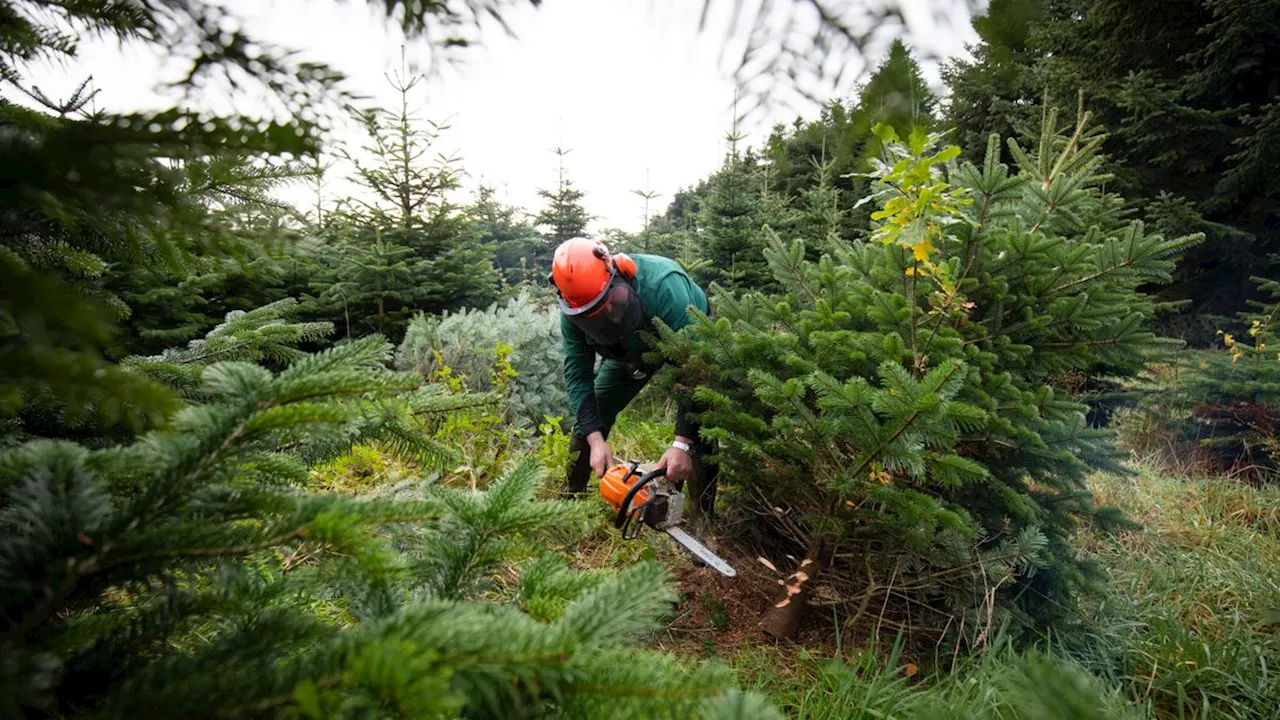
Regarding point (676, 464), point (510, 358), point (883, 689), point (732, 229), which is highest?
point (732, 229)

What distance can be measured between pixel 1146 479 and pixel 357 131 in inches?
242

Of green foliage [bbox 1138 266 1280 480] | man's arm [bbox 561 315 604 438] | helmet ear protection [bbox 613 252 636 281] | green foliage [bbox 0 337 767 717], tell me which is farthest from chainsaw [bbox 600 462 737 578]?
green foliage [bbox 1138 266 1280 480]

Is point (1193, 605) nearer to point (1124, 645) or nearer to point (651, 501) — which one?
point (1124, 645)

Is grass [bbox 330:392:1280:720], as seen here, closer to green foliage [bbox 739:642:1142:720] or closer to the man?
green foliage [bbox 739:642:1142:720]

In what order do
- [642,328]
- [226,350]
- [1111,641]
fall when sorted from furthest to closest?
[642,328] < [1111,641] < [226,350]

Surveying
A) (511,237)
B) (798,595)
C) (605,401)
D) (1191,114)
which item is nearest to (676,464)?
(798,595)

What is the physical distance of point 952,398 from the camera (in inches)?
82.0

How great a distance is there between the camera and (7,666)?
1.58 feet

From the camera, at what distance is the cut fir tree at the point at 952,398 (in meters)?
2.11

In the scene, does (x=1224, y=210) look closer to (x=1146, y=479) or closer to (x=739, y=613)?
(x=1146, y=479)

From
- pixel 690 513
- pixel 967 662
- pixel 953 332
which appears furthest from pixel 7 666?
pixel 690 513

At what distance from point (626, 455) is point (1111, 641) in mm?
2991

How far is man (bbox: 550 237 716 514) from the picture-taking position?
2922mm

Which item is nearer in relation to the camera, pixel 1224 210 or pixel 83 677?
pixel 83 677
